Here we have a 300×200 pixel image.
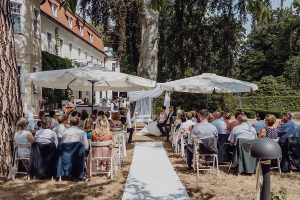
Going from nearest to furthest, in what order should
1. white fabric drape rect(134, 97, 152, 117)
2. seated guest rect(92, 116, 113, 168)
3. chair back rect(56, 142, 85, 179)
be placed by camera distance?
1. chair back rect(56, 142, 85, 179)
2. seated guest rect(92, 116, 113, 168)
3. white fabric drape rect(134, 97, 152, 117)

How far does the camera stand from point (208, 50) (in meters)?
26.4

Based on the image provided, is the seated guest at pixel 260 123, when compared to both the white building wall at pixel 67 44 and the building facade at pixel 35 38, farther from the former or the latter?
the white building wall at pixel 67 44

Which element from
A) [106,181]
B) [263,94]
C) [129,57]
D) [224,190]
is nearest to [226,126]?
[224,190]

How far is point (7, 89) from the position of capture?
8359mm

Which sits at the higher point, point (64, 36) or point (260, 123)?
point (64, 36)

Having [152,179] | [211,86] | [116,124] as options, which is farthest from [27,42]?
[152,179]

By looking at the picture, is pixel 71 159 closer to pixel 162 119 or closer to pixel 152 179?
pixel 152 179

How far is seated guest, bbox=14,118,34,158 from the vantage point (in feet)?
26.5

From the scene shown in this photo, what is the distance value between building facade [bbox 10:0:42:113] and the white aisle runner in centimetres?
1300

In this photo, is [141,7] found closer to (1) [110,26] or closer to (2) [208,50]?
(1) [110,26]

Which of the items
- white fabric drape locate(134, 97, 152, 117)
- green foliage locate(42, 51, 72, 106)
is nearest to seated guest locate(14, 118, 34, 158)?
white fabric drape locate(134, 97, 152, 117)

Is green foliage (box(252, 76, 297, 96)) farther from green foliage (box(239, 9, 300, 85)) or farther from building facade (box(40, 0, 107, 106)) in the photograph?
building facade (box(40, 0, 107, 106))

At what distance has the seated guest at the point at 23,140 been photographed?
318 inches

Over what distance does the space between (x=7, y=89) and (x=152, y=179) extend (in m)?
3.62
